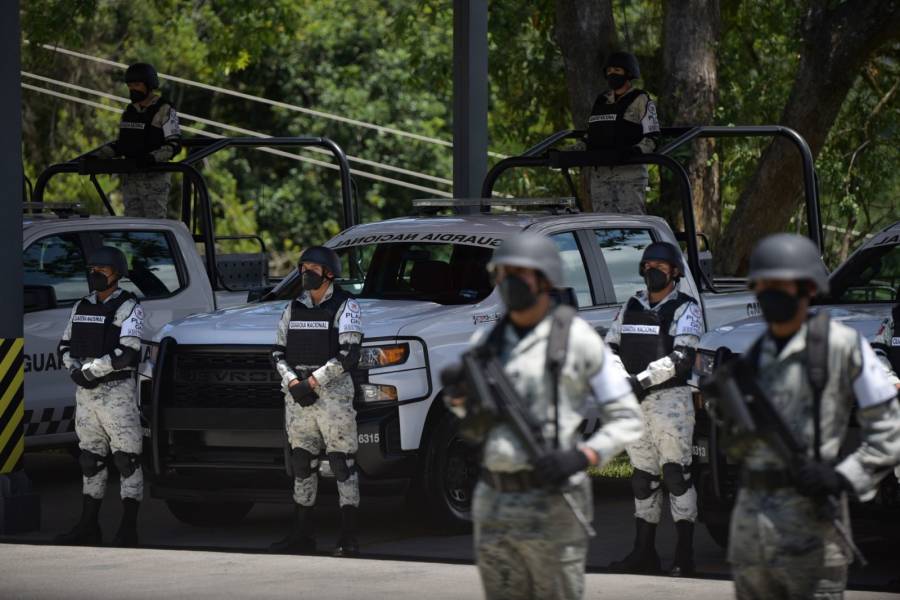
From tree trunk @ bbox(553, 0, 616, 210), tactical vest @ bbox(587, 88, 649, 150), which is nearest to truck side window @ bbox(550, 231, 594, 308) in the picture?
tactical vest @ bbox(587, 88, 649, 150)

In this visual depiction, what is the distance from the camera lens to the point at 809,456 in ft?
17.9

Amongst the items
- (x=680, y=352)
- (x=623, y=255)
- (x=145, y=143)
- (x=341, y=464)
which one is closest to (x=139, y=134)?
(x=145, y=143)

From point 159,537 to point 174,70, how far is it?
2728 cm

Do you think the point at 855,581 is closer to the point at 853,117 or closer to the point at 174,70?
the point at 853,117

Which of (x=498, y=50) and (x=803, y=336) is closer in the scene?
(x=803, y=336)

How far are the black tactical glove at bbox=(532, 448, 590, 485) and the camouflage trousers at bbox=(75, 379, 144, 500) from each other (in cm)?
523

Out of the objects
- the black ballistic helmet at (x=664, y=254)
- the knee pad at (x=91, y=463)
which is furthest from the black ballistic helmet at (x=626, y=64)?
the knee pad at (x=91, y=463)

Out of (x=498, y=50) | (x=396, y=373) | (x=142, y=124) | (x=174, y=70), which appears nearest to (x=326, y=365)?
(x=396, y=373)

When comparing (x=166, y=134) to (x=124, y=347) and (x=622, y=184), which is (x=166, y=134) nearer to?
(x=622, y=184)

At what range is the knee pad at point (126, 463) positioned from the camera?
33.3 feet

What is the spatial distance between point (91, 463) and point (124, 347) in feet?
2.31

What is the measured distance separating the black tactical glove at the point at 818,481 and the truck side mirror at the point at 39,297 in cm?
722

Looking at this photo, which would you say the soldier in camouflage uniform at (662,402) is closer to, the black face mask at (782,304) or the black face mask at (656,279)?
the black face mask at (656,279)

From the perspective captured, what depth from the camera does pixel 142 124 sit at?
45.9 ft
